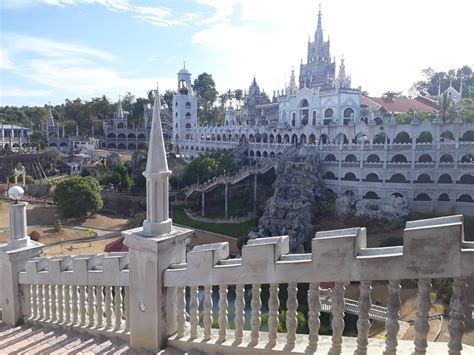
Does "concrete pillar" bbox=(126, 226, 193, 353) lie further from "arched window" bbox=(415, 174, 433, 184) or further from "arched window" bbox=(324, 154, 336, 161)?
"arched window" bbox=(324, 154, 336, 161)

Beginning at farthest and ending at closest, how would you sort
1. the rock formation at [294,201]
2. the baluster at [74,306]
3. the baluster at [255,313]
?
1. the rock formation at [294,201]
2. the baluster at [74,306]
3. the baluster at [255,313]

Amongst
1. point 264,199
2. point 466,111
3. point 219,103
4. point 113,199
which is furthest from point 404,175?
point 219,103

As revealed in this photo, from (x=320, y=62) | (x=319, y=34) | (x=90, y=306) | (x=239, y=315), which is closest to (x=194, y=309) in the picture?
(x=239, y=315)

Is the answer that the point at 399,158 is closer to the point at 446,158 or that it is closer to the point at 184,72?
the point at 446,158

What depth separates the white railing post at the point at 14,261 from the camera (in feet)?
28.4

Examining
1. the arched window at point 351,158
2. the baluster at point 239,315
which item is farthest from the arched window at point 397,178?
the baluster at point 239,315

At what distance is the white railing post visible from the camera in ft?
28.4

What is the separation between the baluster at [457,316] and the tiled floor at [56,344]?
178 inches

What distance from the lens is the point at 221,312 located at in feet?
18.5

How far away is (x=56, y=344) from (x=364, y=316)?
5505mm

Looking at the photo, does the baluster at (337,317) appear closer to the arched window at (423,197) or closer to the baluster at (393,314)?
the baluster at (393,314)

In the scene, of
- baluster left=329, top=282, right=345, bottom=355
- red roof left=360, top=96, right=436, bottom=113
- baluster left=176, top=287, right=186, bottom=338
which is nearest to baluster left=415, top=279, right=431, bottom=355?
baluster left=329, top=282, right=345, bottom=355

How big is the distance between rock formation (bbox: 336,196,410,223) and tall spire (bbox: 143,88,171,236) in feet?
106

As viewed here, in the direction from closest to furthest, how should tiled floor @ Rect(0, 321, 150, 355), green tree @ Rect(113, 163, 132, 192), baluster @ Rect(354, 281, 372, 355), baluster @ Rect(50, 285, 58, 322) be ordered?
baluster @ Rect(354, 281, 372, 355)
tiled floor @ Rect(0, 321, 150, 355)
baluster @ Rect(50, 285, 58, 322)
green tree @ Rect(113, 163, 132, 192)
